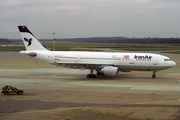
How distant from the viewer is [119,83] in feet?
115

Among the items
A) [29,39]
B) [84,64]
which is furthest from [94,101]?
[29,39]

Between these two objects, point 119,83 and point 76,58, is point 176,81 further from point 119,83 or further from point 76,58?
point 76,58

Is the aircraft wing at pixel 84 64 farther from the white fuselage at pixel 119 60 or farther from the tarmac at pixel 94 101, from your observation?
the tarmac at pixel 94 101

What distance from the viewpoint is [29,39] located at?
145 ft

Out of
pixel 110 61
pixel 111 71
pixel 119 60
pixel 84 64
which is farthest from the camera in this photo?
pixel 110 61

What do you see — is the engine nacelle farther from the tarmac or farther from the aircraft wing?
the tarmac

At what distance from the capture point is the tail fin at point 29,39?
1729 inches

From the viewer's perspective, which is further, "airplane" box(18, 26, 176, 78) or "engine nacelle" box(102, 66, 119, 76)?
"airplane" box(18, 26, 176, 78)

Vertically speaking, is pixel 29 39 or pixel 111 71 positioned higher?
pixel 29 39

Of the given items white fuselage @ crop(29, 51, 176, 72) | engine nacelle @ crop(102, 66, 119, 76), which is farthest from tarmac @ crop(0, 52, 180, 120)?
white fuselage @ crop(29, 51, 176, 72)

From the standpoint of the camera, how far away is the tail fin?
43.9 metres

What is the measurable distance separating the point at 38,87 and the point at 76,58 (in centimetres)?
1082

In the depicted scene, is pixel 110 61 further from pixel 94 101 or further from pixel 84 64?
pixel 94 101

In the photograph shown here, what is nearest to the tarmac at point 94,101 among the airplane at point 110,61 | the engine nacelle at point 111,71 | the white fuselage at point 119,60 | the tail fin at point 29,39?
the engine nacelle at point 111,71
